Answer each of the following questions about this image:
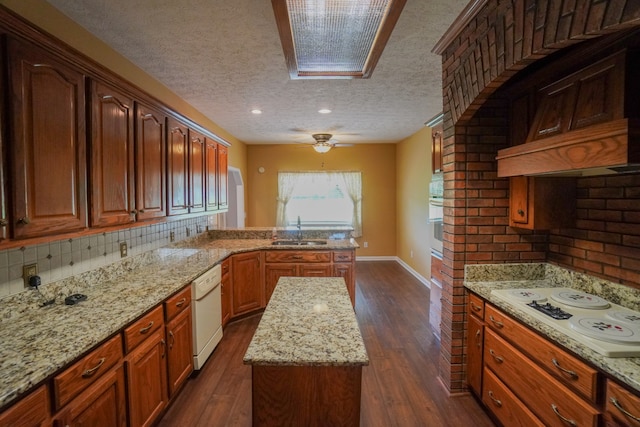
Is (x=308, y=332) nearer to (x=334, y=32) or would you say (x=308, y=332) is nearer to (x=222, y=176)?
(x=334, y=32)

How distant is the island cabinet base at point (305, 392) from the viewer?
131cm

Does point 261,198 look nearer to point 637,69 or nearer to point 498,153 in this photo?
point 498,153

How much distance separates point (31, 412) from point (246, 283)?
259cm

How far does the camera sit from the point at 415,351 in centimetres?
299

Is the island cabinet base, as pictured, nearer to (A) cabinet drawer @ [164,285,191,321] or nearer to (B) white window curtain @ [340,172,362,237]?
(A) cabinet drawer @ [164,285,191,321]

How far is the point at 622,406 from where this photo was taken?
1.17m

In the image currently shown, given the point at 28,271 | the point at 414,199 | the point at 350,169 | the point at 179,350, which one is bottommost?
the point at 179,350

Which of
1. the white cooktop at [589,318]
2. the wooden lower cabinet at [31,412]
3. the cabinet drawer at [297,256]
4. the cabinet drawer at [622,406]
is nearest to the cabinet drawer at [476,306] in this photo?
the white cooktop at [589,318]

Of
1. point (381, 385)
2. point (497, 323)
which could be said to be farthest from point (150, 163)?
point (497, 323)

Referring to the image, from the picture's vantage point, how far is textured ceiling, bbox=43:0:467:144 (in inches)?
74.9

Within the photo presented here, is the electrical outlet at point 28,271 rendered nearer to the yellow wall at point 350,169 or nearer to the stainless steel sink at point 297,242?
the stainless steel sink at point 297,242

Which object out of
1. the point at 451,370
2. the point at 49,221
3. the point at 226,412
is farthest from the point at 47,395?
the point at 451,370

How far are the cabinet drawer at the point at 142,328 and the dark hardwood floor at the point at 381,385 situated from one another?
2.40 ft

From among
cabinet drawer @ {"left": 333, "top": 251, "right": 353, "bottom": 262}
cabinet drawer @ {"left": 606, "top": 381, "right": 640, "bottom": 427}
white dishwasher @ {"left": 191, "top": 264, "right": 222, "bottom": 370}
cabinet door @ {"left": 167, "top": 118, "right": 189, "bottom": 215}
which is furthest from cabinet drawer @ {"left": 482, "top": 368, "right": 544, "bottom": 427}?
cabinet door @ {"left": 167, "top": 118, "right": 189, "bottom": 215}
